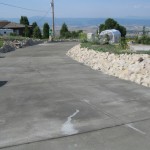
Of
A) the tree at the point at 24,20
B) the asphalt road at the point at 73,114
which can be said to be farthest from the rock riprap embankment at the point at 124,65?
the tree at the point at 24,20

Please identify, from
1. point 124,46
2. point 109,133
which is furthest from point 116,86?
point 124,46

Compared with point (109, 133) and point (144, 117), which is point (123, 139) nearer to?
point (109, 133)

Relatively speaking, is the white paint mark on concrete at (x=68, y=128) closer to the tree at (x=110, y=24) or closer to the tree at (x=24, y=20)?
the tree at (x=110, y=24)

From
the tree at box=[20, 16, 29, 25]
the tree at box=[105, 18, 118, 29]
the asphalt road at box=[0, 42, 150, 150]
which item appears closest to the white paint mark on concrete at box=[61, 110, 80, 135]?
the asphalt road at box=[0, 42, 150, 150]

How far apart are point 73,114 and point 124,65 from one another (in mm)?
6150

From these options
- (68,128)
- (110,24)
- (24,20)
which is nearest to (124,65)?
(68,128)

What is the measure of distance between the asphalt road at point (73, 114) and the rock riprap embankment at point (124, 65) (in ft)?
1.62

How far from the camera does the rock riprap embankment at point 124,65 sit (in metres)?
11.9

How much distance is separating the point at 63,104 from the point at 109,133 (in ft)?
7.76

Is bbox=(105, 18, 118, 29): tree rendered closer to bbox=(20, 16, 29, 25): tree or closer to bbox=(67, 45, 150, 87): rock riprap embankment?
bbox=(20, 16, 29, 25): tree

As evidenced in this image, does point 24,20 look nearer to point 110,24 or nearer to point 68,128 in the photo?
point 110,24

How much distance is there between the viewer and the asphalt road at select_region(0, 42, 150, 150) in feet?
20.1

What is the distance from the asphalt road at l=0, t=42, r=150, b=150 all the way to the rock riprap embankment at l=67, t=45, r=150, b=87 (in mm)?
494

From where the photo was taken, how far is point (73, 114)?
306 inches
